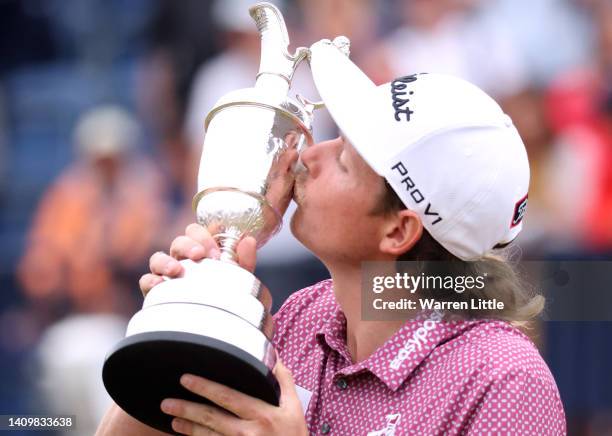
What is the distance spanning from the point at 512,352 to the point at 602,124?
106 inches

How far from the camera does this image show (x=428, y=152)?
6.97ft

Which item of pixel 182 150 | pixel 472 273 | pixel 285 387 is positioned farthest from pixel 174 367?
pixel 182 150

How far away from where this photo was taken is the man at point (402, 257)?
78.7 inches

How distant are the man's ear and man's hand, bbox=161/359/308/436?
377mm

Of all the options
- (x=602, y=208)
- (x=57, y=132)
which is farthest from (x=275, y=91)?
(x=57, y=132)

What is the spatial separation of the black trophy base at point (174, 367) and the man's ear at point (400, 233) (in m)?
0.43

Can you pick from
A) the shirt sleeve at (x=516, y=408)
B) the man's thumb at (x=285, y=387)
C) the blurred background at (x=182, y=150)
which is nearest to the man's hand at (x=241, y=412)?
the man's thumb at (x=285, y=387)

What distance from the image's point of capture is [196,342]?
73.7 inches

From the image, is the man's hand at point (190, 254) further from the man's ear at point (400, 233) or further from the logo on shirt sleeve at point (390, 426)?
the logo on shirt sleeve at point (390, 426)

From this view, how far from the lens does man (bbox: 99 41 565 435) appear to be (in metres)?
2.00

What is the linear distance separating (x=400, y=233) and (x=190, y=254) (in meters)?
0.43

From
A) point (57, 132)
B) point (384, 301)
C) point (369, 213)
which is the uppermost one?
point (57, 132)

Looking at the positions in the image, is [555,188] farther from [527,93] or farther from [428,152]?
[428,152]

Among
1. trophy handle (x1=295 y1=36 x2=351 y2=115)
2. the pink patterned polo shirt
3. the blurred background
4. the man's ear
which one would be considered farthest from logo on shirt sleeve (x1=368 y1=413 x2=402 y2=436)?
the blurred background
